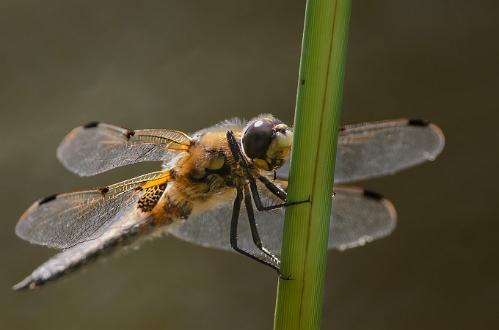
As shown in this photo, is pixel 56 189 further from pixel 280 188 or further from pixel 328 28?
pixel 328 28

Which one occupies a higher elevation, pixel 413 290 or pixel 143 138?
pixel 143 138

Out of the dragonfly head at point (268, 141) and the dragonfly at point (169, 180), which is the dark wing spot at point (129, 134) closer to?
the dragonfly at point (169, 180)

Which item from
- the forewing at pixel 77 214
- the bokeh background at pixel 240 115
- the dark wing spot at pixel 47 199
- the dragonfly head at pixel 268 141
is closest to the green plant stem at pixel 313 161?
the dragonfly head at pixel 268 141

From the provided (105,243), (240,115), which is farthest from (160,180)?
(240,115)

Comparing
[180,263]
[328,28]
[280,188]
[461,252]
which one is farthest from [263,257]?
[461,252]

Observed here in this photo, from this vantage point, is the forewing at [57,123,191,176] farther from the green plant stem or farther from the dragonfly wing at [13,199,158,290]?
the green plant stem

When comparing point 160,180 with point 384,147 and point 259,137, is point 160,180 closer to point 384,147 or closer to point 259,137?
point 259,137
